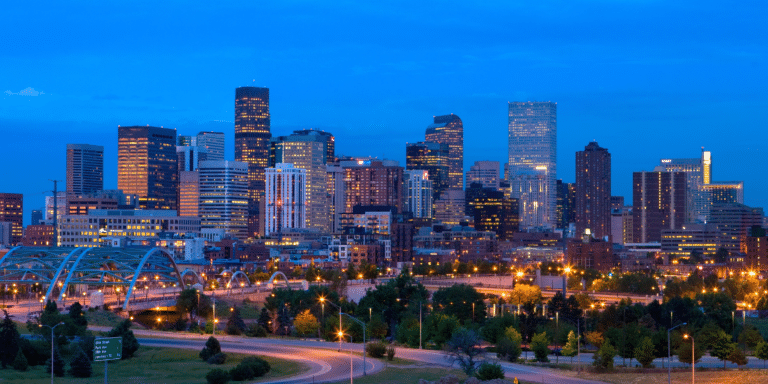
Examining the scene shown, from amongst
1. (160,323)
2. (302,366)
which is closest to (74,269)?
(160,323)

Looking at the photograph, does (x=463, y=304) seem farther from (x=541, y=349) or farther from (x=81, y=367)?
(x=81, y=367)

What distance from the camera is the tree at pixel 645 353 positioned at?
94675 millimetres

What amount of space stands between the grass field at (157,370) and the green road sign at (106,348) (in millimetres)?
A: 12100

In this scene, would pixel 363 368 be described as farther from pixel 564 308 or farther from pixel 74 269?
pixel 74 269

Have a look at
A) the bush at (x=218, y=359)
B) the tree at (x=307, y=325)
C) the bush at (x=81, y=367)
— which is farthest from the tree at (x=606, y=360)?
the tree at (x=307, y=325)

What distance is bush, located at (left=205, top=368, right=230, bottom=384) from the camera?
80.7 meters

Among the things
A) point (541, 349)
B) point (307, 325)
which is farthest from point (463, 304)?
point (541, 349)

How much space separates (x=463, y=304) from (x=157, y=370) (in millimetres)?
67117

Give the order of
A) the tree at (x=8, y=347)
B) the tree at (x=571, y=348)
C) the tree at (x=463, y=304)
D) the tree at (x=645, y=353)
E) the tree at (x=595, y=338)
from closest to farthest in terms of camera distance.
A: the tree at (x=8, y=347)
the tree at (x=645, y=353)
the tree at (x=571, y=348)
the tree at (x=595, y=338)
the tree at (x=463, y=304)

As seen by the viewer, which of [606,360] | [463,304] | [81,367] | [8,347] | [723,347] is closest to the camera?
[81,367]

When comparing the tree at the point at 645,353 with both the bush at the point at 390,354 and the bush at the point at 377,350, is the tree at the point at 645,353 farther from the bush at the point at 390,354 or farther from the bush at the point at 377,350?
the bush at the point at 377,350

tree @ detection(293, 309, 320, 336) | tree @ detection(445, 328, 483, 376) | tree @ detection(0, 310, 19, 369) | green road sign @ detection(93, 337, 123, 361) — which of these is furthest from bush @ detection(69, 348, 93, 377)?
tree @ detection(293, 309, 320, 336)

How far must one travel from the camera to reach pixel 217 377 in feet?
265

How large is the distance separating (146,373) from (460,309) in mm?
66703
